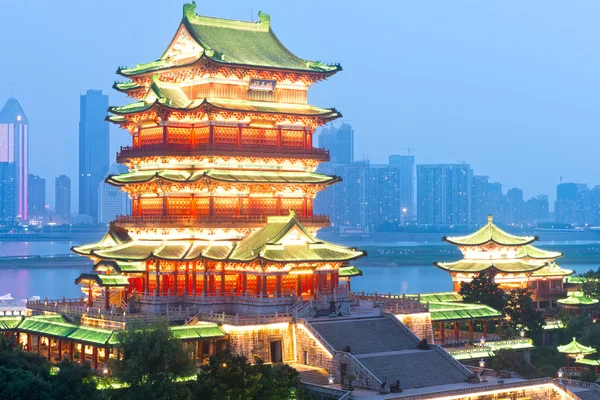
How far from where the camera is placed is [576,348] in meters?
51.8

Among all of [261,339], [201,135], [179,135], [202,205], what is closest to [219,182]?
[202,205]

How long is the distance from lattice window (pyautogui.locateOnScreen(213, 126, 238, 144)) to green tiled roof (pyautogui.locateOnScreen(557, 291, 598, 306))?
21.6m

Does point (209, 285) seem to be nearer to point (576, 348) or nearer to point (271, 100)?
point (271, 100)

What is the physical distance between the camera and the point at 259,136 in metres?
52.6

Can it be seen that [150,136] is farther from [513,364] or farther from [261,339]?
[513,364]

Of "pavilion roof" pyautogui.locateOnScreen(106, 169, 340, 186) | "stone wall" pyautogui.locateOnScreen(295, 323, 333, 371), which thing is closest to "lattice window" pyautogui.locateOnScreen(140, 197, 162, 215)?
"pavilion roof" pyautogui.locateOnScreen(106, 169, 340, 186)

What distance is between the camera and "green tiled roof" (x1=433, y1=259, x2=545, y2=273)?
200 ft

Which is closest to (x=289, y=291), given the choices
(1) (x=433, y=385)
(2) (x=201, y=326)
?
(2) (x=201, y=326)

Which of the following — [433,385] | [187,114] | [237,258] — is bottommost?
[433,385]

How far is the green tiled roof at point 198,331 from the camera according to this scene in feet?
142

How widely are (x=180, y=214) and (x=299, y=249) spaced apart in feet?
20.3

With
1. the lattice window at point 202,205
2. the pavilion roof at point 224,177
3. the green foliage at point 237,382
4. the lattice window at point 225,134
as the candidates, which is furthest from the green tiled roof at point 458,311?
the green foliage at point 237,382

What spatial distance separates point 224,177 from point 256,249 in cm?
417

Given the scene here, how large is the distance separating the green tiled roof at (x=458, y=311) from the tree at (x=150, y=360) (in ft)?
49.2
